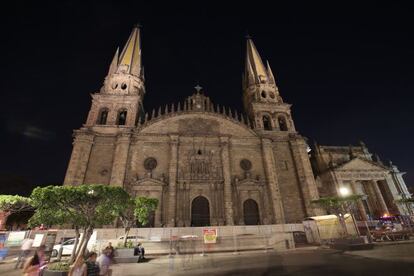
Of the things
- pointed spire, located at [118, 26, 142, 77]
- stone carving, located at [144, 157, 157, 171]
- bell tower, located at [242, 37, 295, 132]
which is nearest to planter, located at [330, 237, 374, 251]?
bell tower, located at [242, 37, 295, 132]

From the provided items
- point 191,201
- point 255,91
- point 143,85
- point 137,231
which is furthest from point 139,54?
point 137,231

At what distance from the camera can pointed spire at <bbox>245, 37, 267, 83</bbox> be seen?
3666 centimetres

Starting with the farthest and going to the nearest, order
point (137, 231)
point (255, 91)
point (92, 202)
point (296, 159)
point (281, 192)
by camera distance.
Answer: point (255, 91)
point (296, 159)
point (281, 192)
point (137, 231)
point (92, 202)

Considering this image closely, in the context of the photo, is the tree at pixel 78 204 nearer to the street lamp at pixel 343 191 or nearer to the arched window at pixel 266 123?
the street lamp at pixel 343 191

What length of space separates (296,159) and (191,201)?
566 inches

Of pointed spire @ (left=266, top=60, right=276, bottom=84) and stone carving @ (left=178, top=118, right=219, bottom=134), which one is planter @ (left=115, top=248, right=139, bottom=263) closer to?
stone carving @ (left=178, top=118, right=219, bottom=134)

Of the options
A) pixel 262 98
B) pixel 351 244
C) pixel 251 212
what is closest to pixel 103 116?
pixel 251 212

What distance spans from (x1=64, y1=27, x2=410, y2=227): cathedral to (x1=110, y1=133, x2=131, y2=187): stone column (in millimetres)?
107

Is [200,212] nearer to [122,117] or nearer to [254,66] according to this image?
[122,117]

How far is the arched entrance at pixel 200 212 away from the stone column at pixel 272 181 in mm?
7259

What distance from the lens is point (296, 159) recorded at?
90.2ft

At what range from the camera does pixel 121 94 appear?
29844 mm

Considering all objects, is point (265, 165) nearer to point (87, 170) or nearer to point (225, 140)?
point (225, 140)

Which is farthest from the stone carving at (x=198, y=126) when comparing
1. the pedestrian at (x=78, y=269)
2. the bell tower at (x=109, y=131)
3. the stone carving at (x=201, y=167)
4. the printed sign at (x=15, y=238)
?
the pedestrian at (x=78, y=269)
